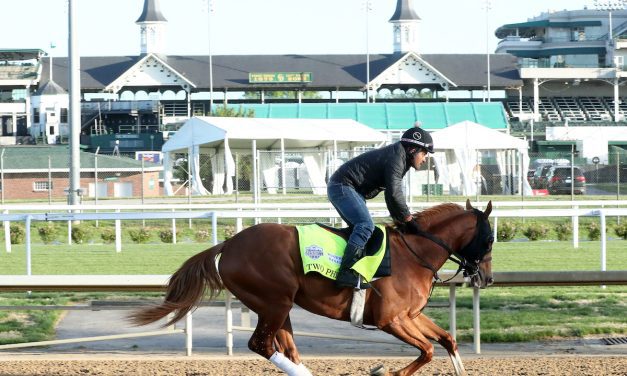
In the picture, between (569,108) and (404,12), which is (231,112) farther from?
(569,108)

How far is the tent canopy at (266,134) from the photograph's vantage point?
101ft

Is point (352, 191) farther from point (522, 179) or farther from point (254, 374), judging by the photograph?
point (522, 179)

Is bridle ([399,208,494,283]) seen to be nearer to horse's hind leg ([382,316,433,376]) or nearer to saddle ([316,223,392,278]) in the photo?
saddle ([316,223,392,278])

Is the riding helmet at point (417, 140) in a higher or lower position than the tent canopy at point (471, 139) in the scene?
lower

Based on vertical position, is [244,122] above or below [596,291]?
above

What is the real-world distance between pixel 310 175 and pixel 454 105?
32872 mm

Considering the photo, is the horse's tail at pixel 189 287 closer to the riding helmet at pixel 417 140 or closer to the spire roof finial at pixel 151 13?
the riding helmet at pixel 417 140

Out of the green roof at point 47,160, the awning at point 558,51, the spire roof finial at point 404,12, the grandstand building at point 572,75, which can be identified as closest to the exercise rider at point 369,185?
the green roof at point 47,160

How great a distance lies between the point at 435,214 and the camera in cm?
791

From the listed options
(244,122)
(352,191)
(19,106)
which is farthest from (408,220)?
(19,106)

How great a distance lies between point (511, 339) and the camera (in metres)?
10.2

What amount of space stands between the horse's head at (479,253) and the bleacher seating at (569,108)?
223 feet

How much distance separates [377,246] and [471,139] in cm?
2825

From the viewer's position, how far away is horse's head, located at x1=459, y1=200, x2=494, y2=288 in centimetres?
783
